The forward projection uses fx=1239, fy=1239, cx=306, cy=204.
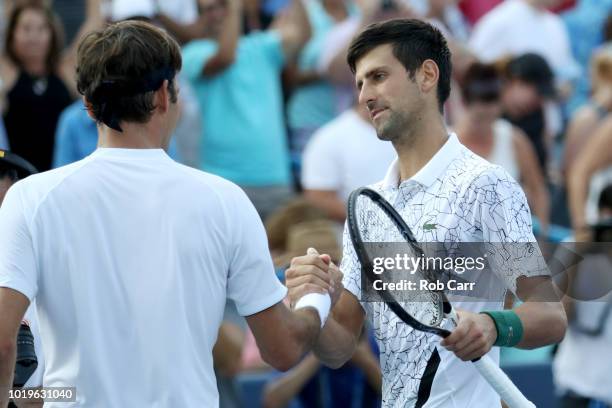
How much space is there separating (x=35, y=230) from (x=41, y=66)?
4.27m

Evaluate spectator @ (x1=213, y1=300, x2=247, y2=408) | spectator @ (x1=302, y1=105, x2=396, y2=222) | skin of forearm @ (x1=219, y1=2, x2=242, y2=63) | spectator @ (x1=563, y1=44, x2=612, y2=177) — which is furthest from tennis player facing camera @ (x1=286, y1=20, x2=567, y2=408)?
spectator @ (x1=563, y1=44, x2=612, y2=177)

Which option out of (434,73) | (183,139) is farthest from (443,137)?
(183,139)

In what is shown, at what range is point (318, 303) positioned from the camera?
3.75 metres

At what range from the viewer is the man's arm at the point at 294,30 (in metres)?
8.26

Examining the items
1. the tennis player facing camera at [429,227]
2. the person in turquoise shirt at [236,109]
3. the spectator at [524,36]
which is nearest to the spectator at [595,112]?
the spectator at [524,36]

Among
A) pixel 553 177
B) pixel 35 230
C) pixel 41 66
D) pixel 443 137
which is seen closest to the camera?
pixel 35 230

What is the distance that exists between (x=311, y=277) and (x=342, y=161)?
3.59 metres

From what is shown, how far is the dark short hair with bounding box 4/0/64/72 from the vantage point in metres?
7.21

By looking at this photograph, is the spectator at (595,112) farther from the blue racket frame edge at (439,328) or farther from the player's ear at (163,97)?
the player's ear at (163,97)

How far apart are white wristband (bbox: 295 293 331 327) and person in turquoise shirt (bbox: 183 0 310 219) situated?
157 inches

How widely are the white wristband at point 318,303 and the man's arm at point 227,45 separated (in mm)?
4122

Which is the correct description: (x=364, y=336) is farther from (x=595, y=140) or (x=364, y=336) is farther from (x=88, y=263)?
(x=88, y=263)

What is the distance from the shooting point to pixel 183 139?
7.40 m

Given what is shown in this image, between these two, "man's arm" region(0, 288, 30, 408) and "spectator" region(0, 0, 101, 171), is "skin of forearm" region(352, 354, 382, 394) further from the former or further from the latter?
"man's arm" region(0, 288, 30, 408)
